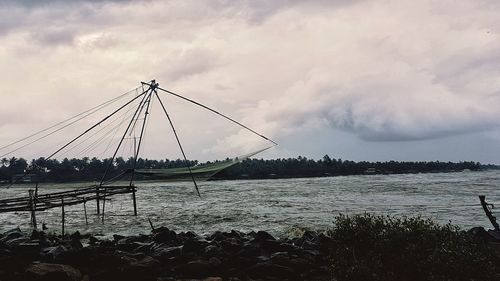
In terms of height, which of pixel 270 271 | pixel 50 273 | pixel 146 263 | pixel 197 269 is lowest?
pixel 270 271

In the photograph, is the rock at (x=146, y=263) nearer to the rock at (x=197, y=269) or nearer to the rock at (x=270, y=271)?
the rock at (x=197, y=269)

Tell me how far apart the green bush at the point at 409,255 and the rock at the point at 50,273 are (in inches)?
236

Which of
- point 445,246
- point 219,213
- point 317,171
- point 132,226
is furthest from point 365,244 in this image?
point 317,171

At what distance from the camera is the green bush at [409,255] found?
9516mm

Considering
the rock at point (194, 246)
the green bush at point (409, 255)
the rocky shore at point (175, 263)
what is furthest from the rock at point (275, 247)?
the green bush at point (409, 255)

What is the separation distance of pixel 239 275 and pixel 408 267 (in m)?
4.29

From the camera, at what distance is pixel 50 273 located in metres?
10.4

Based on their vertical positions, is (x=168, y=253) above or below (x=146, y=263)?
below

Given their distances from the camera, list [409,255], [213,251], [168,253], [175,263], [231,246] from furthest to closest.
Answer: [231,246], [213,251], [168,253], [175,263], [409,255]

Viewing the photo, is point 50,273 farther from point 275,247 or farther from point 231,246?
point 275,247

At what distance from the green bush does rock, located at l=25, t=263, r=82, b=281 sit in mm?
5991

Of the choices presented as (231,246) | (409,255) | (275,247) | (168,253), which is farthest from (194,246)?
(409,255)

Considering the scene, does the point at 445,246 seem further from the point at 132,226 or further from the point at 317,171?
the point at 317,171

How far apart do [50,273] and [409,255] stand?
8141 millimetres
